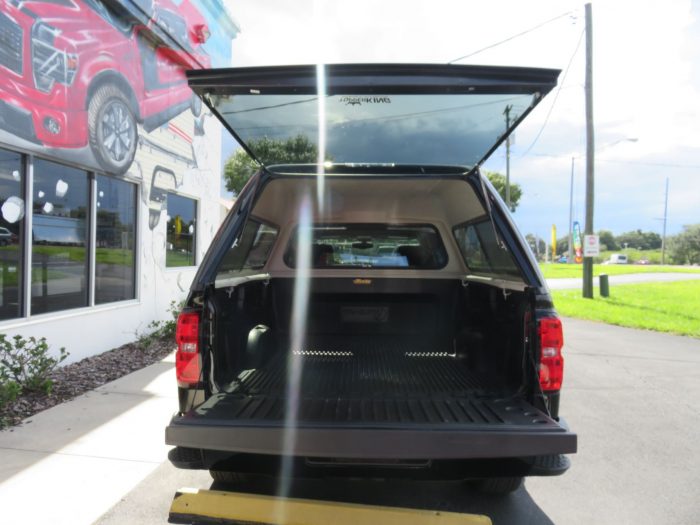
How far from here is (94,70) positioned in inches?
249

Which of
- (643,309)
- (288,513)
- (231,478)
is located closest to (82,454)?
(231,478)

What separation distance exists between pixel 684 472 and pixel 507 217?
243 cm

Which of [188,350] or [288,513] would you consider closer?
[288,513]

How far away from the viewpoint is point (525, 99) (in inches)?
107

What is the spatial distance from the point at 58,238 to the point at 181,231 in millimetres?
3497

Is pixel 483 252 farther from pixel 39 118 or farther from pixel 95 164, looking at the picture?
pixel 95 164

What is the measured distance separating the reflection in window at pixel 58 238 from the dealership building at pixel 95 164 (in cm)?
1

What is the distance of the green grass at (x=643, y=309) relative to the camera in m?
10.4

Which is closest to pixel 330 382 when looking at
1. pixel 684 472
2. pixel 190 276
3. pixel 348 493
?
pixel 348 493

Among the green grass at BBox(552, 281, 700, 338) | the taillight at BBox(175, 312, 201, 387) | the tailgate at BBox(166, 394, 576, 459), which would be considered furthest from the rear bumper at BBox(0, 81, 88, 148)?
the green grass at BBox(552, 281, 700, 338)

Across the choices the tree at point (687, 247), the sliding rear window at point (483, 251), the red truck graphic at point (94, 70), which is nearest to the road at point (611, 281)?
the red truck graphic at point (94, 70)

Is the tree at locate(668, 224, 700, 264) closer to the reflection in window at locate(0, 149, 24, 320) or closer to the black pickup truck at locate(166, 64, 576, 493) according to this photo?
the black pickup truck at locate(166, 64, 576, 493)

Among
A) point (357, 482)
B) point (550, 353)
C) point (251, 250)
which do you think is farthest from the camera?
point (251, 250)

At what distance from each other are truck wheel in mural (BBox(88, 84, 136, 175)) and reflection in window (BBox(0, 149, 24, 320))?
124 cm
